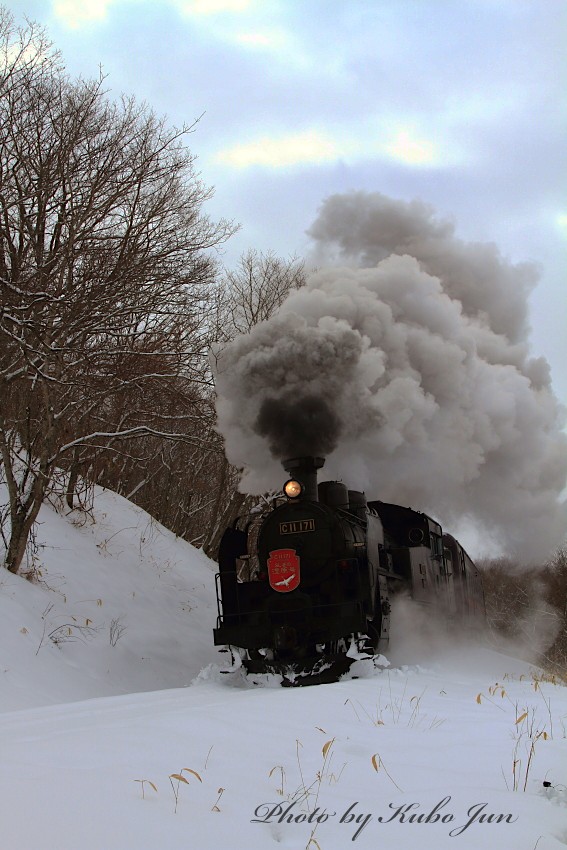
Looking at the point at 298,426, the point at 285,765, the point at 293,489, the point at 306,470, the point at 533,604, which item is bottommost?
the point at 533,604

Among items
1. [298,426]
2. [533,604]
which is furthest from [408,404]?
[533,604]

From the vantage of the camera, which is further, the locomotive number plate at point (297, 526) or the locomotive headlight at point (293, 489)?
the locomotive headlight at point (293, 489)

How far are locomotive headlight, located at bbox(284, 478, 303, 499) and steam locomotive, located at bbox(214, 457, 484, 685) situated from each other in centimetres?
1

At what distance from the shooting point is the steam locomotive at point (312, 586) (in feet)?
30.3

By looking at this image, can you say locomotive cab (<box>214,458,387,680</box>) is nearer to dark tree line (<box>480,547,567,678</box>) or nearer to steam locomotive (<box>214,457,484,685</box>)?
steam locomotive (<box>214,457,484,685</box>)

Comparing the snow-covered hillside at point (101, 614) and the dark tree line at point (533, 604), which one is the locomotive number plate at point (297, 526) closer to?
the snow-covered hillside at point (101, 614)

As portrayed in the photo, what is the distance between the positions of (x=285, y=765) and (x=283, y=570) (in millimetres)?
5566

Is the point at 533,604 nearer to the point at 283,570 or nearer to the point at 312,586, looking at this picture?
the point at 312,586

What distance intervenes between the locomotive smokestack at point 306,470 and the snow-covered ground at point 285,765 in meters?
2.55

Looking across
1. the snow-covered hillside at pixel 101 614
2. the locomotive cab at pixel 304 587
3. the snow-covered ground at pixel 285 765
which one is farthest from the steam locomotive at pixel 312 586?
the snow-covered hillside at pixel 101 614

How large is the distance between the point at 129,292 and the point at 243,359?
228 cm

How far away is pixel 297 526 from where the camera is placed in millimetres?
10039

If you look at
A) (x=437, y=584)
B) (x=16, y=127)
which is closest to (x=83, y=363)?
(x=16, y=127)

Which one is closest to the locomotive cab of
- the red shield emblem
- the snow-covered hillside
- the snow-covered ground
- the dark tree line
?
the red shield emblem
